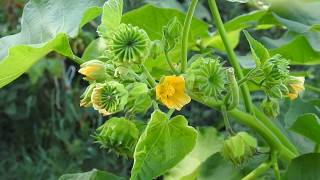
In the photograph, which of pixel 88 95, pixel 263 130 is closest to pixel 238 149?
pixel 263 130

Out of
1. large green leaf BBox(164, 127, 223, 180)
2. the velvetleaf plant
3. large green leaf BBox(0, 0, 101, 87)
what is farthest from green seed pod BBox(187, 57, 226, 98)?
large green leaf BBox(164, 127, 223, 180)

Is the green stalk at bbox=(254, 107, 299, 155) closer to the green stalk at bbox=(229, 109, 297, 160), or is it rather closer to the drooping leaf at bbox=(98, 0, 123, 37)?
the green stalk at bbox=(229, 109, 297, 160)

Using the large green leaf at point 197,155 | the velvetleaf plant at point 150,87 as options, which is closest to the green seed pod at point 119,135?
the velvetleaf plant at point 150,87

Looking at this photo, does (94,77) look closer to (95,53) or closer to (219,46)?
(95,53)

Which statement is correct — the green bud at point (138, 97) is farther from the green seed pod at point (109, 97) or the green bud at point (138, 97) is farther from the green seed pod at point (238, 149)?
the green seed pod at point (238, 149)

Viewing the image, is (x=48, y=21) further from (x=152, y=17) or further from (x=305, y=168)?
(x=305, y=168)

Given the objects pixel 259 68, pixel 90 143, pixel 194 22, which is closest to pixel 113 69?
pixel 259 68
